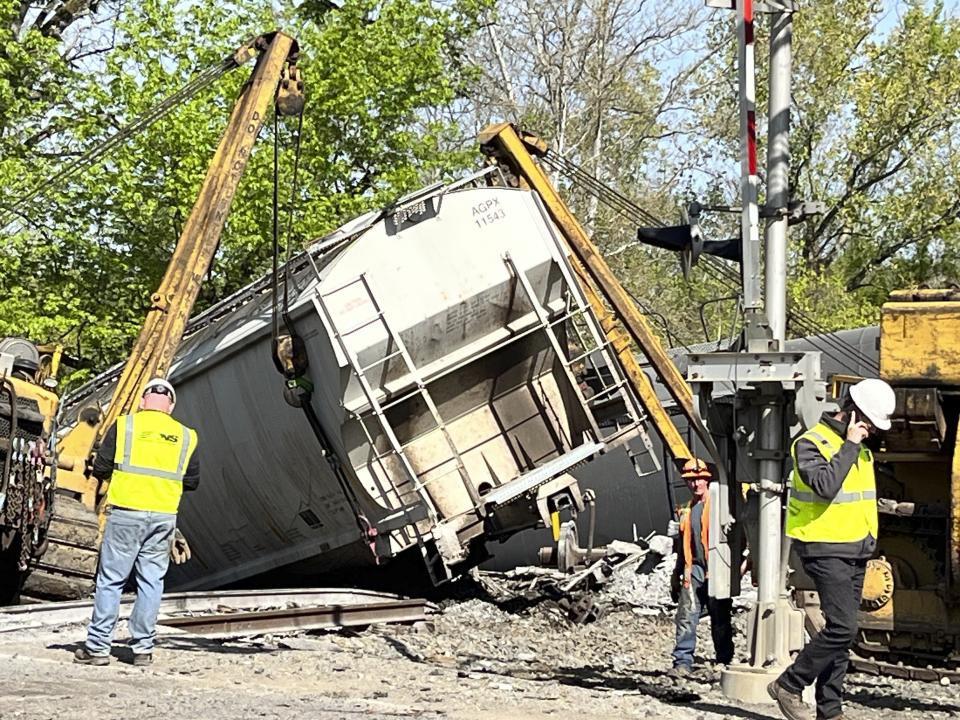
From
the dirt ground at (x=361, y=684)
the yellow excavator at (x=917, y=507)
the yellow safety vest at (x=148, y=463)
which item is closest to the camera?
the dirt ground at (x=361, y=684)

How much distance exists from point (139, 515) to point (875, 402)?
4.12 meters

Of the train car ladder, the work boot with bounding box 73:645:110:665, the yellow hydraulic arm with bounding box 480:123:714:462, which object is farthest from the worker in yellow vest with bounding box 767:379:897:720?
the yellow hydraulic arm with bounding box 480:123:714:462

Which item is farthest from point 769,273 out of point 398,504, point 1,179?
point 1,179

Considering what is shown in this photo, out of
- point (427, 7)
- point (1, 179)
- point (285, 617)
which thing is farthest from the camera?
point (427, 7)

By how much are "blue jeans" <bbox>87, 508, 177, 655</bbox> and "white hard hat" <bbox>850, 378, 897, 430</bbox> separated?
13.0 feet

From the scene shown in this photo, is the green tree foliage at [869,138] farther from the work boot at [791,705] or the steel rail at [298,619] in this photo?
the work boot at [791,705]

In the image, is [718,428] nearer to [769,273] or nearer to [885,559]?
[769,273]

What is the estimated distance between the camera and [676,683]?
9.36m

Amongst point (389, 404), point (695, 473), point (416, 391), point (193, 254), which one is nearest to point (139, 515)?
point (695, 473)

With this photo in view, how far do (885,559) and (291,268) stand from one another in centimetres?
722

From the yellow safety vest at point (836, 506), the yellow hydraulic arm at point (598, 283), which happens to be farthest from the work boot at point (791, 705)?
the yellow hydraulic arm at point (598, 283)

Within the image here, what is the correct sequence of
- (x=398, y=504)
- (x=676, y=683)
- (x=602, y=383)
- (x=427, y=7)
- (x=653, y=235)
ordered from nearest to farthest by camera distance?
1. (x=653, y=235)
2. (x=676, y=683)
3. (x=398, y=504)
4. (x=602, y=383)
5. (x=427, y=7)

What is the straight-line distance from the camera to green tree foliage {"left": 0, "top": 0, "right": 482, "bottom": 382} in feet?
66.5

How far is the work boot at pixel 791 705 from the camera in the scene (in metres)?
6.88
